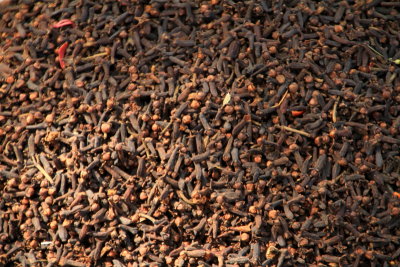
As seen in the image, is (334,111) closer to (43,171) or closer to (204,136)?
(204,136)

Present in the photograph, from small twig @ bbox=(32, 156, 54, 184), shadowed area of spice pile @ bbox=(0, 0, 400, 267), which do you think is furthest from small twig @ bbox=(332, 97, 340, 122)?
small twig @ bbox=(32, 156, 54, 184)

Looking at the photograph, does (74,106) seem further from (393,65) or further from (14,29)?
(393,65)

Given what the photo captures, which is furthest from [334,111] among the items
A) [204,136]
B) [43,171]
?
[43,171]

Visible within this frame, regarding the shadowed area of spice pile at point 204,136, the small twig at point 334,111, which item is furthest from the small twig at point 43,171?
the small twig at point 334,111

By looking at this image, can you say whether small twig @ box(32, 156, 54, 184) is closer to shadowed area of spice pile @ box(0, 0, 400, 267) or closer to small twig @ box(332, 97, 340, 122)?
shadowed area of spice pile @ box(0, 0, 400, 267)

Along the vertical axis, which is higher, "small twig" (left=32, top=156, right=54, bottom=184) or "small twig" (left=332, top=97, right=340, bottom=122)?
"small twig" (left=332, top=97, right=340, bottom=122)

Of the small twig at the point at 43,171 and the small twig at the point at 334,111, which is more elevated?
the small twig at the point at 334,111

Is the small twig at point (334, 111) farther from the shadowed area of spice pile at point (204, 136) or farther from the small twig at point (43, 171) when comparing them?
the small twig at point (43, 171)

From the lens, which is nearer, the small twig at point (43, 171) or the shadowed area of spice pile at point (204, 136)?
the shadowed area of spice pile at point (204, 136)
